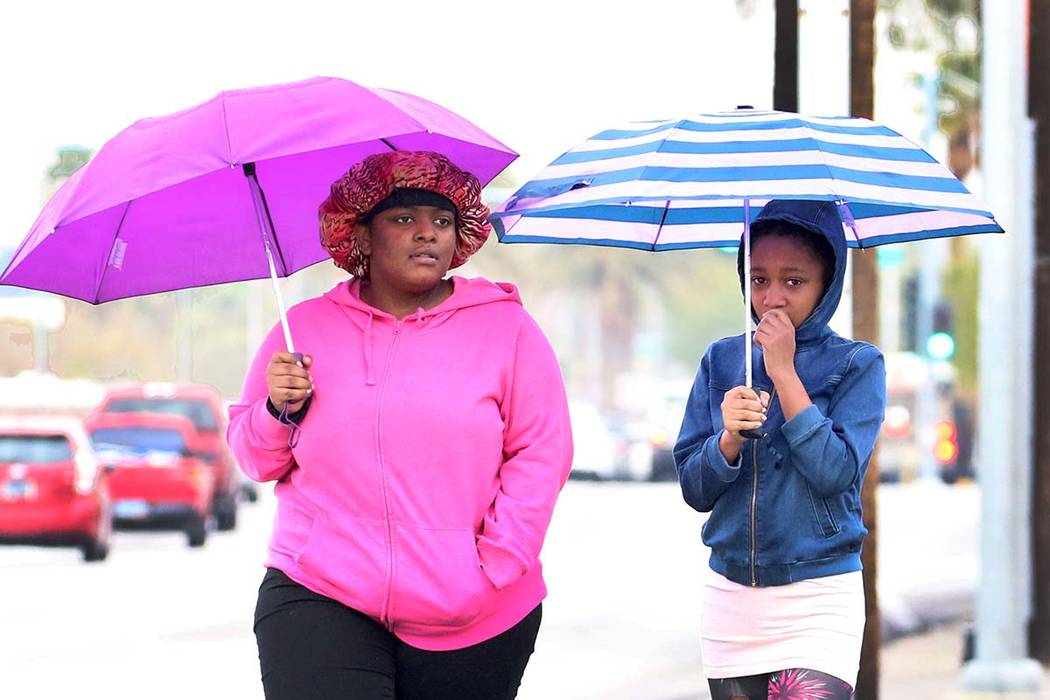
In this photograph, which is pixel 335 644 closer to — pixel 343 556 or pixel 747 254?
pixel 343 556

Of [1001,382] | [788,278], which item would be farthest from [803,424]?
[1001,382]

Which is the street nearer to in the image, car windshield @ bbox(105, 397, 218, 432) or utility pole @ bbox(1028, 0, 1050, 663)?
utility pole @ bbox(1028, 0, 1050, 663)

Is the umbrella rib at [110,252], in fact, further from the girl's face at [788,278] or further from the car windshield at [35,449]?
the car windshield at [35,449]

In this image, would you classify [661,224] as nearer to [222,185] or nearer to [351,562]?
[222,185]

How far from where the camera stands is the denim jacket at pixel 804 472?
3934mm

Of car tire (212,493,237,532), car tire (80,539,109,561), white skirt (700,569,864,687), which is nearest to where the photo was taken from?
white skirt (700,569,864,687)

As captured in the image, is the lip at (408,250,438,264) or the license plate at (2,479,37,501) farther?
the license plate at (2,479,37,501)

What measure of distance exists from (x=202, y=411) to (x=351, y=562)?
18152 mm

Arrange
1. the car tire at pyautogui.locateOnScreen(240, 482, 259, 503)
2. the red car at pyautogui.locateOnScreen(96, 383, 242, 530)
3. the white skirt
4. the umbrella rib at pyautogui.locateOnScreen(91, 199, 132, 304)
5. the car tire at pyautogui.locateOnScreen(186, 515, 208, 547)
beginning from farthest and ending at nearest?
the car tire at pyautogui.locateOnScreen(240, 482, 259, 503) → the red car at pyautogui.locateOnScreen(96, 383, 242, 530) → the car tire at pyautogui.locateOnScreen(186, 515, 208, 547) → the umbrella rib at pyautogui.locateOnScreen(91, 199, 132, 304) → the white skirt

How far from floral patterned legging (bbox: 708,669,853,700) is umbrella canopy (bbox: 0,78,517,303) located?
1284mm

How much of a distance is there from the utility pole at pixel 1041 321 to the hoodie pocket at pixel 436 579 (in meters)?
7.22

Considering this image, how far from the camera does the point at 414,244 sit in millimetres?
3896

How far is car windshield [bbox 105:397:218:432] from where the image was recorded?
70.4 ft

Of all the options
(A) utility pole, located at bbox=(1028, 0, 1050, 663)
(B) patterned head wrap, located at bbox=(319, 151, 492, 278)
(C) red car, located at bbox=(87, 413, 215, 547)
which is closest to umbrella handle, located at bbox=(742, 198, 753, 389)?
(B) patterned head wrap, located at bbox=(319, 151, 492, 278)
